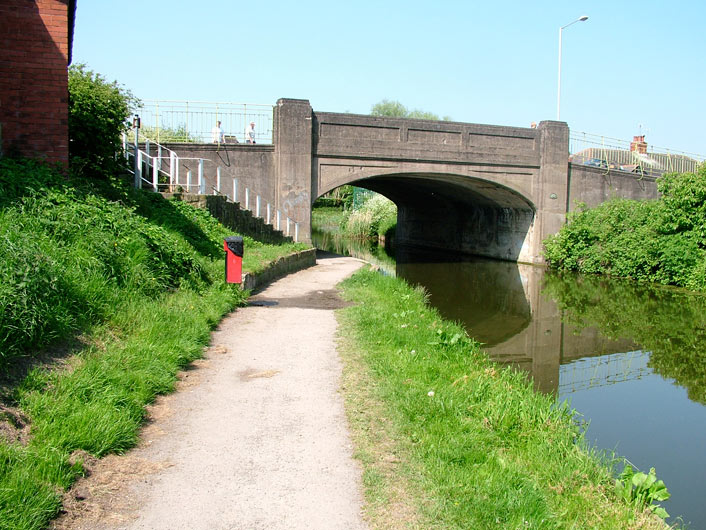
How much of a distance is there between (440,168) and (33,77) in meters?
14.9

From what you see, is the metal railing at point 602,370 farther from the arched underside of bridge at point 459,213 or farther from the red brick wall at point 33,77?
the arched underside of bridge at point 459,213

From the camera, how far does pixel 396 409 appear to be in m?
4.59

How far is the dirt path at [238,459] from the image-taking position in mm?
3051

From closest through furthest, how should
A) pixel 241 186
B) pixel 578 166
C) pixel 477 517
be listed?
pixel 477 517
pixel 241 186
pixel 578 166

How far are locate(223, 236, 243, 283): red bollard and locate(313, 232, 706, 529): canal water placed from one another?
429cm

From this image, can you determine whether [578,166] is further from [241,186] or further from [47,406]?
[47,406]

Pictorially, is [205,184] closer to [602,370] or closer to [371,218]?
[602,370]

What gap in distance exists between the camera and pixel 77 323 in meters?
5.16

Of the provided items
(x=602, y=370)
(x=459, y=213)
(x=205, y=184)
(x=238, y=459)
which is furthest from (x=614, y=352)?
(x=459, y=213)

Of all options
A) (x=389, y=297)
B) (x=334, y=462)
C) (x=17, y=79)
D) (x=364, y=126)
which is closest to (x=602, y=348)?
(x=389, y=297)

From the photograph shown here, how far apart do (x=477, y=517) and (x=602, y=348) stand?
8262 mm

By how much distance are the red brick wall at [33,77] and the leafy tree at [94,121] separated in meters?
1.74

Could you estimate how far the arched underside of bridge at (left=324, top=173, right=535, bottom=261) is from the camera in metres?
23.8

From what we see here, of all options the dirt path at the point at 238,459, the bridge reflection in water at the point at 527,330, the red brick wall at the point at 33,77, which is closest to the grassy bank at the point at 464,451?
the dirt path at the point at 238,459
